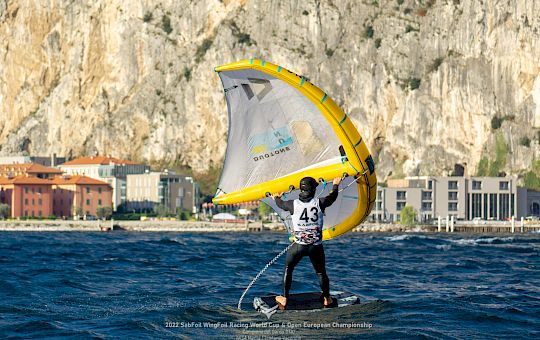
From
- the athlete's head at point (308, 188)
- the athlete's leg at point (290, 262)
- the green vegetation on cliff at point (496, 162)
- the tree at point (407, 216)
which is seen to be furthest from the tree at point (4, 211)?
the athlete's head at point (308, 188)

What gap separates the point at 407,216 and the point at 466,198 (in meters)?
12.0

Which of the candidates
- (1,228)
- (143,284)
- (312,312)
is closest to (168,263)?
(143,284)

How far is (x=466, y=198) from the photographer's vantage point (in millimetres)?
172250

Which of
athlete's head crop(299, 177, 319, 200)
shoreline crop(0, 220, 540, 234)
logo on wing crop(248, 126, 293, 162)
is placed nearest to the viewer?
athlete's head crop(299, 177, 319, 200)

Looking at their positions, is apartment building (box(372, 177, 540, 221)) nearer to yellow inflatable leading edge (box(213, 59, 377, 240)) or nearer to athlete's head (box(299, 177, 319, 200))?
yellow inflatable leading edge (box(213, 59, 377, 240))

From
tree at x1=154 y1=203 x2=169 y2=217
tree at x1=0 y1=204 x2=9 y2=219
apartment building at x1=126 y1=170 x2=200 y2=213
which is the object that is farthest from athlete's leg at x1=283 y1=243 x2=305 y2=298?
apartment building at x1=126 y1=170 x2=200 y2=213

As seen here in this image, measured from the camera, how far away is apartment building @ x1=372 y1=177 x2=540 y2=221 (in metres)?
172

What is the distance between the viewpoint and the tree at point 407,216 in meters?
166

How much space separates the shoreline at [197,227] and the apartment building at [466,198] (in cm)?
852

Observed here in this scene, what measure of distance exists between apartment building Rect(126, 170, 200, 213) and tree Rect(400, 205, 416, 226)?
42.7 metres

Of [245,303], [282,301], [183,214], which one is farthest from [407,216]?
[282,301]

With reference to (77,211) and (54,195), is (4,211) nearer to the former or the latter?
(54,195)

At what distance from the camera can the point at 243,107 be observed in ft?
95.7

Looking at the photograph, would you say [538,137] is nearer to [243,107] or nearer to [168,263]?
[168,263]
